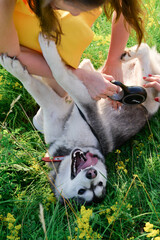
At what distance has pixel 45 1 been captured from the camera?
Result: 1692 mm

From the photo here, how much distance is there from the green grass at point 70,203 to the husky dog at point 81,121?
0.46 ft

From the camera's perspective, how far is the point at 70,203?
2.09 m

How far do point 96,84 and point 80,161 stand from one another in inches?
29.6

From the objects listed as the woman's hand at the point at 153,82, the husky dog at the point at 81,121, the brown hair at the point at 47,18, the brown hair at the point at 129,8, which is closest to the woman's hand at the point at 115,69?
the husky dog at the point at 81,121

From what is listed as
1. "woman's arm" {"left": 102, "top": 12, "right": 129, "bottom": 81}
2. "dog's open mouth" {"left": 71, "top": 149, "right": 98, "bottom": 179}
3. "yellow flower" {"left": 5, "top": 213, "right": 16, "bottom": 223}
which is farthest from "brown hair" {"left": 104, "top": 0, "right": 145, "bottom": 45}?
"yellow flower" {"left": 5, "top": 213, "right": 16, "bottom": 223}

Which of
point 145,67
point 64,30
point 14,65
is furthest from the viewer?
point 145,67

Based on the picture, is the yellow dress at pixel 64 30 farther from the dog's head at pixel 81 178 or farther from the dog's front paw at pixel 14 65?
the dog's head at pixel 81 178

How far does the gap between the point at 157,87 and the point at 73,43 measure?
1046mm

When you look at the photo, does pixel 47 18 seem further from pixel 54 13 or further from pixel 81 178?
pixel 81 178

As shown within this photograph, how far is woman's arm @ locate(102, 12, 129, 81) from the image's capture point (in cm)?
265

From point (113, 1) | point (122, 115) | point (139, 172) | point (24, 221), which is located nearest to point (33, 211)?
point (24, 221)

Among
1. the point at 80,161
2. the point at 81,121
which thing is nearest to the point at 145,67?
the point at 81,121

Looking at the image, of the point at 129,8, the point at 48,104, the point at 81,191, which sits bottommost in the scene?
the point at 81,191

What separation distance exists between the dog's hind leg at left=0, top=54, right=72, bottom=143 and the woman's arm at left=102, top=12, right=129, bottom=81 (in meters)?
0.58
